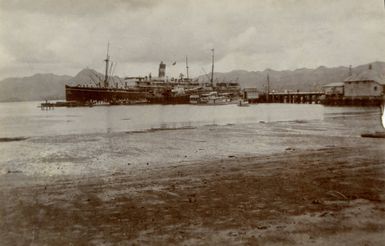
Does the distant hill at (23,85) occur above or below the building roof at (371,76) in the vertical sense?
below

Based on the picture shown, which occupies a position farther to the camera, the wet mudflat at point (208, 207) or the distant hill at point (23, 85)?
the distant hill at point (23, 85)

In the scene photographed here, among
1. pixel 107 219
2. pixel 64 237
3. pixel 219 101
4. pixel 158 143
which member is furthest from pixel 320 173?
pixel 219 101

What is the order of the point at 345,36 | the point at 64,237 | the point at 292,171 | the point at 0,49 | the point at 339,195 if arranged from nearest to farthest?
the point at 64,237 → the point at 339,195 → the point at 0,49 → the point at 292,171 → the point at 345,36

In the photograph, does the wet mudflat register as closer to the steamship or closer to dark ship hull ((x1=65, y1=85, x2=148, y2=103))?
dark ship hull ((x1=65, y1=85, x2=148, y2=103))

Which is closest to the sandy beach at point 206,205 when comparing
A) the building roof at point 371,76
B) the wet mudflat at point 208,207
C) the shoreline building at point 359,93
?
the wet mudflat at point 208,207

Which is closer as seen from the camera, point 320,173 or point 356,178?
point 356,178

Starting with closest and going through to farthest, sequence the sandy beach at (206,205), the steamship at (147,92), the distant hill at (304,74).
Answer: the sandy beach at (206,205) → the distant hill at (304,74) → the steamship at (147,92)

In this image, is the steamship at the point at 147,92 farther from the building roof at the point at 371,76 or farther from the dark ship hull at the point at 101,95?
the building roof at the point at 371,76

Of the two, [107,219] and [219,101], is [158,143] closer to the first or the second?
[107,219]

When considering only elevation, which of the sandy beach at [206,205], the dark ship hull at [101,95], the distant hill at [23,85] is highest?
the distant hill at [23,85]
